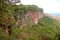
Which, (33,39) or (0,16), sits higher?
(0,16)

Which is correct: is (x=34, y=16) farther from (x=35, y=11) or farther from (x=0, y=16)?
(x=0, y=16)

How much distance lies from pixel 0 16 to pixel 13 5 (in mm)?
1414

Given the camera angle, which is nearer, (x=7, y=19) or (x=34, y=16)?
(x=7, y=19)

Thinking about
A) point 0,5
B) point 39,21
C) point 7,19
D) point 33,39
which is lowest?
point 39,21

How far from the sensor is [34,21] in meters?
69.3

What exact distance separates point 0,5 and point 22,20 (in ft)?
128

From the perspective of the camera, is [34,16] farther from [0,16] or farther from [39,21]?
[0,16]

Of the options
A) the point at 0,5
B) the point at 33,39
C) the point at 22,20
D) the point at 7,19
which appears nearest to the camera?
the point at 0,5

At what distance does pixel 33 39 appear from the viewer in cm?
3691

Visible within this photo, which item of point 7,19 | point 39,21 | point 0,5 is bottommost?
point 39,21

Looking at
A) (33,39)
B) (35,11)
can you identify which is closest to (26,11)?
(35,11)

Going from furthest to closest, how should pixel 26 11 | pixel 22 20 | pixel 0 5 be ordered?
pixel 26 11
pixel 22 20
pixel 0 5

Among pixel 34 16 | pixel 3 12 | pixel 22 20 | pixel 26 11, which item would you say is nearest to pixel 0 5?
pixel 3 12

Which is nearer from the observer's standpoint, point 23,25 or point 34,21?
point 23,25
